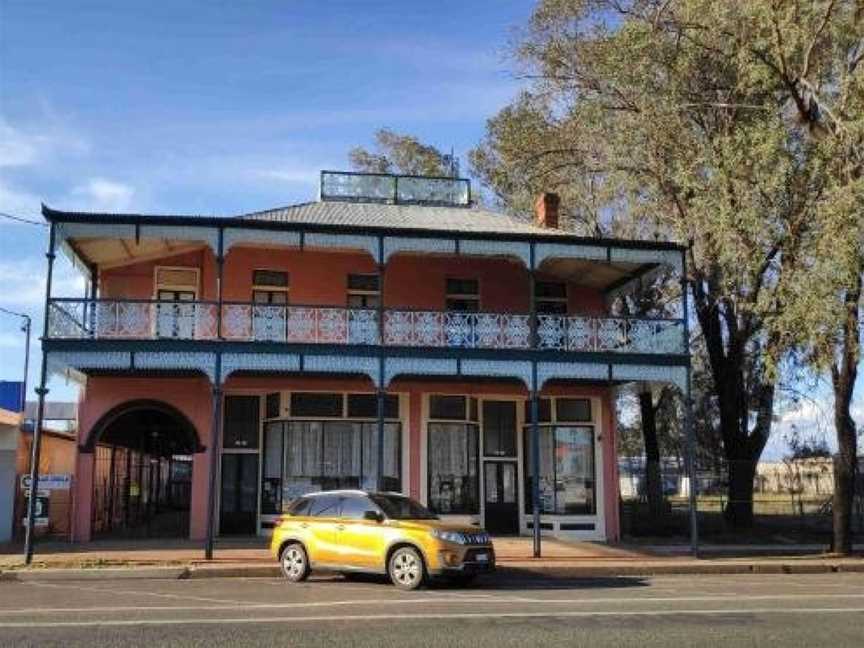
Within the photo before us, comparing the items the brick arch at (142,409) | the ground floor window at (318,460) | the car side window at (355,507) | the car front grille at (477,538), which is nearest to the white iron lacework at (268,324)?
the ground floor window at (318,460)

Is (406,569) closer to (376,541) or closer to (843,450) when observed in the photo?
(376,541)

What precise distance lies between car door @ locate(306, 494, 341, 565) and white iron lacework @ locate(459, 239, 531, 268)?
297 inches

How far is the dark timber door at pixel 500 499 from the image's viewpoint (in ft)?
80.9

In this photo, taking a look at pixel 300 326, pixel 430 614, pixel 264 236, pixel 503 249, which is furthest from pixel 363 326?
pixel 430 614

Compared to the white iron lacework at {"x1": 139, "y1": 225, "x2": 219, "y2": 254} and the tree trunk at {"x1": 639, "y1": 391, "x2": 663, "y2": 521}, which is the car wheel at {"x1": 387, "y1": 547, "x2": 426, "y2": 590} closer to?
the white iron lacework at {"x1": 139, "y1": 225, "x2": 219, "y2": 254}

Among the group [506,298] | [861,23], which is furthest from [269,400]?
[861,23]

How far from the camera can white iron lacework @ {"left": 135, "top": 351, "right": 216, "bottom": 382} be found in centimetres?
2061

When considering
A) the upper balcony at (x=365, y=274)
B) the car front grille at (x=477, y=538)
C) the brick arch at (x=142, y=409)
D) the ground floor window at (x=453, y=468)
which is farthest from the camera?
the ground floor window at (x=453, y=468)

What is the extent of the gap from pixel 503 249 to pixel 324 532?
8.45 metres

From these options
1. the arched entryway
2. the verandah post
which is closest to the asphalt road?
the verandah post

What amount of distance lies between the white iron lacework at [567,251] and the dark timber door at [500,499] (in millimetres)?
5953

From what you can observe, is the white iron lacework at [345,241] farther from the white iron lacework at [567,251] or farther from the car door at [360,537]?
the car door at [360,537]

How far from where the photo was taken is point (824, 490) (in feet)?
96.0

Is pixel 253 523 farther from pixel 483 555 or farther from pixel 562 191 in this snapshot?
pixel 562 191
